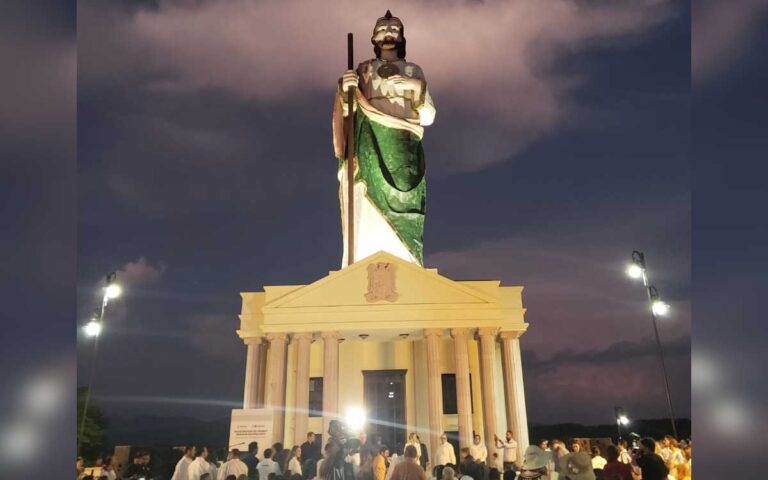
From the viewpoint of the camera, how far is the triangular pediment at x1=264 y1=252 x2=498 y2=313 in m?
28.0

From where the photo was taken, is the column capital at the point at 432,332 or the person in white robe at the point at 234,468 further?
the column capital at the point at 432,332

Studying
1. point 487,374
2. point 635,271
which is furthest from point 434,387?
point 635,271

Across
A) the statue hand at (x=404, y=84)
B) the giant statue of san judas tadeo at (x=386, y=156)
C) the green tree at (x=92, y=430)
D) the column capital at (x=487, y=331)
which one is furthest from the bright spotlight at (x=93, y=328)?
the green tree at (x=92, y=430)

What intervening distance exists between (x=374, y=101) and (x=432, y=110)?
344 cm

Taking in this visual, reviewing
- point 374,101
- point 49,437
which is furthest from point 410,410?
point 49,437

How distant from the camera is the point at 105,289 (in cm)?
2262

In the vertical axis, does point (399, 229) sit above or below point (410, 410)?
above

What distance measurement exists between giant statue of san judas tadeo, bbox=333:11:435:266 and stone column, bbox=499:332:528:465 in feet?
23.1

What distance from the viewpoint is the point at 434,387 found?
27141 mm

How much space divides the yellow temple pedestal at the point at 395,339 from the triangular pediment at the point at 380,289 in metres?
0.04

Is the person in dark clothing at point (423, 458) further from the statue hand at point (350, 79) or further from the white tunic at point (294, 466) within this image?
the statue hand at point (350, 79)

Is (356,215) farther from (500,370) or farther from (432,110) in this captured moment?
(500,370)

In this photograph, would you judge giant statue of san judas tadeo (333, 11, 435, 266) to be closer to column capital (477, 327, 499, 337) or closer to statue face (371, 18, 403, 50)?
statue face (371, 18, 403, 50)

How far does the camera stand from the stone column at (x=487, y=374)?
27250 mm
